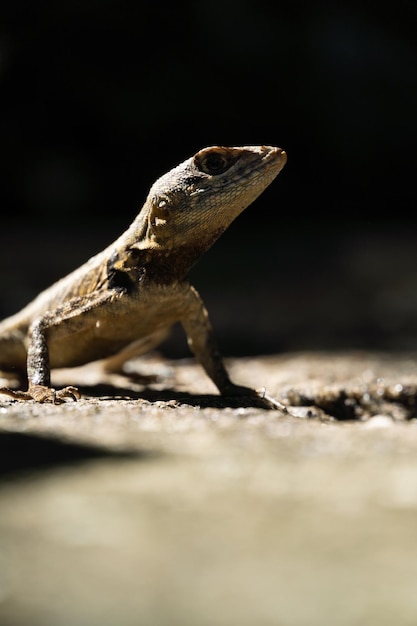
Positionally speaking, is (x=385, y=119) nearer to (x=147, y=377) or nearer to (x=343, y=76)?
(x=343, y=76)

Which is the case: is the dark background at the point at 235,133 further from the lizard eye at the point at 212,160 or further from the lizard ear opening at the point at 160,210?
the lizard eye at the point at 212,160

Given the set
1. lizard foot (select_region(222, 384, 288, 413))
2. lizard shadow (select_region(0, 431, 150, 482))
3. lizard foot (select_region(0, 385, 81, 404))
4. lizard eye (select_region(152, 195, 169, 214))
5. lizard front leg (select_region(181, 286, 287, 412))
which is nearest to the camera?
lizard shadow (select_region(0, 431, 150, 482))

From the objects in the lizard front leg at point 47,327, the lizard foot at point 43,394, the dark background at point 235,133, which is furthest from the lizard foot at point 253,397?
the dark background at point 235,133

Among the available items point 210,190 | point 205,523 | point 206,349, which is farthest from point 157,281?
point 205,523

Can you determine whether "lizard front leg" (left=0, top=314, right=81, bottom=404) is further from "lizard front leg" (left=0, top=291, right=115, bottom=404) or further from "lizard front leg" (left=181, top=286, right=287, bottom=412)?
"lizard front leg" (left=181, top=286, right=287, bottom=412)

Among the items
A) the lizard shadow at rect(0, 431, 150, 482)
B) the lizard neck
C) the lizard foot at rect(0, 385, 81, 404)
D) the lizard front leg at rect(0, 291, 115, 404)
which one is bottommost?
the lizard foot at rect(0, 385, 81, 404)

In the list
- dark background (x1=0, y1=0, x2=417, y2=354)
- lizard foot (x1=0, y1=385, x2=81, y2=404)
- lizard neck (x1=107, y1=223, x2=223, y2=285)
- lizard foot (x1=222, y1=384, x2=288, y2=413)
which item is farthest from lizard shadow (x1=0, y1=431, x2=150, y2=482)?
dark background (x1=0, y1=0, x2=417, y2=354)
